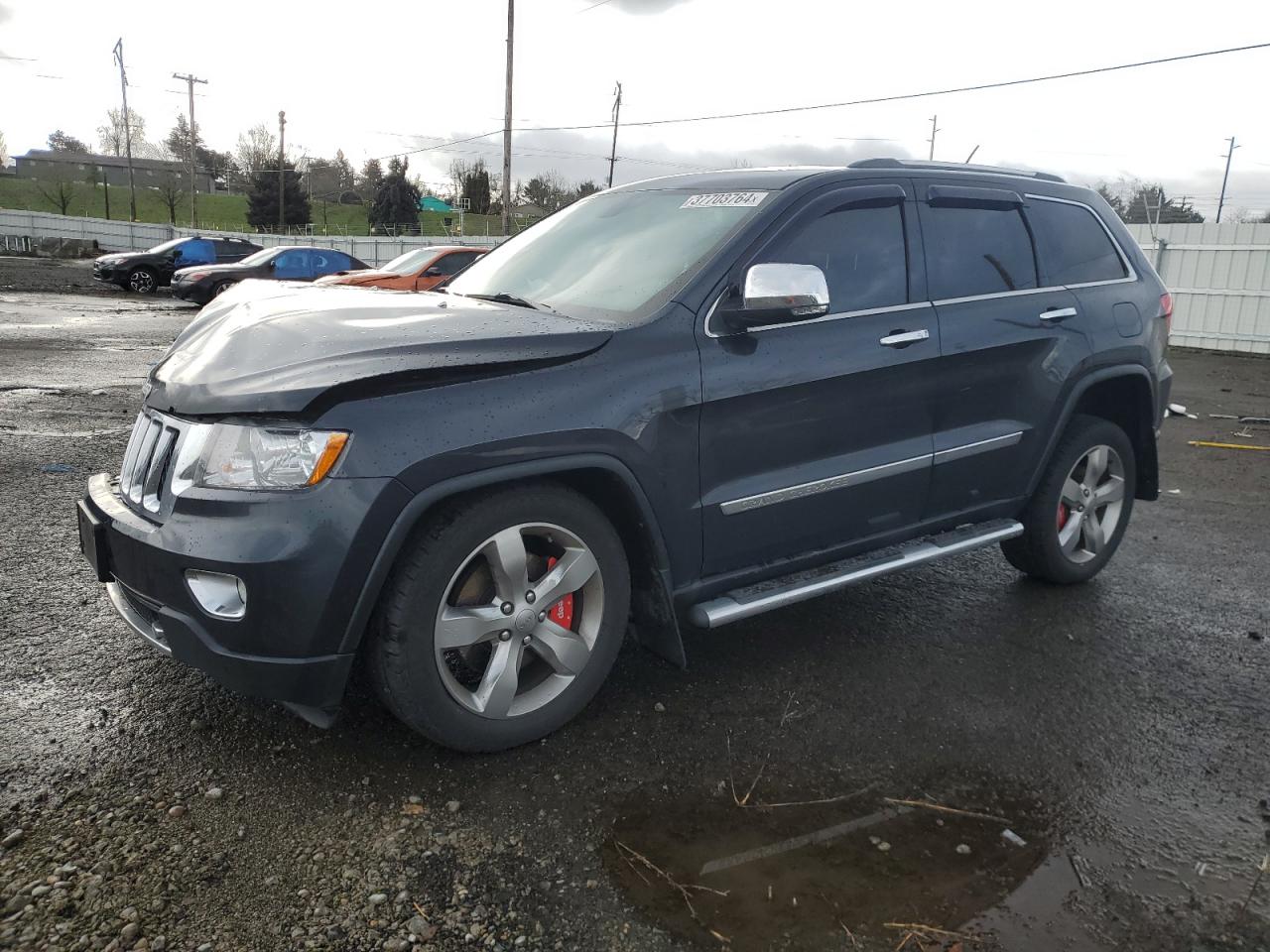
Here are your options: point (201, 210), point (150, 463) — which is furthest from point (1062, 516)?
point (201, 210)

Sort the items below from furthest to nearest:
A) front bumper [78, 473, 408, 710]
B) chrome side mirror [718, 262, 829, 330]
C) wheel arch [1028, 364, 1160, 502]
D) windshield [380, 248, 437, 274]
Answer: windshield [380, 248, 437, 274] < wheel arch [1028, 364, 1160, 502] < chrome side mirror [718, 262, 829, 330] < front bumper [78, 473, 408, 710]

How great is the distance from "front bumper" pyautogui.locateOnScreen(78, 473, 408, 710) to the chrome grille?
6.0 inches

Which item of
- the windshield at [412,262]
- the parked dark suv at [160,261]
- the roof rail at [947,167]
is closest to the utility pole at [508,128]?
the parked dark suv at [160,261]

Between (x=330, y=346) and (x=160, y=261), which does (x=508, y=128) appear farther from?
(x=330, y=346)

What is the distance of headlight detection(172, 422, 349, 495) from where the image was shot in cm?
262

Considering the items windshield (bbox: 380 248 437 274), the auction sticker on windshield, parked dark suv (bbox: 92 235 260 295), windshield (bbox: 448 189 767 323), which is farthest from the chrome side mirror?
parked dark suv (bbox: 92 235 260 295)

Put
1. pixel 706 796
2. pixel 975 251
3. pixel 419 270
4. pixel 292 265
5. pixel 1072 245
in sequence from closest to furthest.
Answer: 1. pixel 706 796
2. pixel 975 251
3. pixel 1072 245
4. pixel 419 270
5. pixel 292 265

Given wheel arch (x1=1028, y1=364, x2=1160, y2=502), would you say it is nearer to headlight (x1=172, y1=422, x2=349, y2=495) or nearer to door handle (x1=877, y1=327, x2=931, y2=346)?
door handle (x1=877, y1=327, x2=931, y2=346)

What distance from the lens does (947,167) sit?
4207mm

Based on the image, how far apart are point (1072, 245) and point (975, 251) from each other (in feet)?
2.41

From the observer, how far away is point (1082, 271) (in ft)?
15.0

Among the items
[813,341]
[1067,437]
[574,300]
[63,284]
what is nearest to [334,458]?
[574,300]

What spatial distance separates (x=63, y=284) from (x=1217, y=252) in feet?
93.3

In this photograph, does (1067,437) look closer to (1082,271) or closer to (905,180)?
(1082,271)
